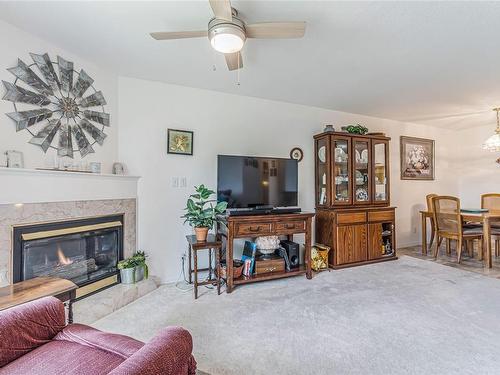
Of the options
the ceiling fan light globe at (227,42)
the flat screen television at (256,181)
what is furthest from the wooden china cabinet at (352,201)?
the ceiling fan light globe at (227,42)

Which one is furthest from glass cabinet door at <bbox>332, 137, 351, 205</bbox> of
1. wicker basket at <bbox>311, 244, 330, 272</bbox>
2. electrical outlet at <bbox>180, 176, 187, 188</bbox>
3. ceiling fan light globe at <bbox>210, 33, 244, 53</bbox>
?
ceiling fan light globe at <bbox>210, 33, 244, 53</bbox>

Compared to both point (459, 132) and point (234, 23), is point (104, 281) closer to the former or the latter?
point (234, 23)

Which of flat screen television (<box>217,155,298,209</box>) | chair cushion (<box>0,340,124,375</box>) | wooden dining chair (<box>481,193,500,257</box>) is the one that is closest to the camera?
chair cushion (<box>0,340,124,375</box>)

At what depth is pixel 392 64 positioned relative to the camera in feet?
8.35

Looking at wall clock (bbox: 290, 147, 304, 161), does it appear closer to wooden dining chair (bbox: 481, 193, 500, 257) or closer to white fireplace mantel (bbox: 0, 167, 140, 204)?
white fireplace mantel (bbox: 0, 167, 140, 204)

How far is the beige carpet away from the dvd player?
82 cm

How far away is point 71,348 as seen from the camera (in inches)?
44.1

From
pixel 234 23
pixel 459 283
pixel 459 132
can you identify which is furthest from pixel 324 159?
pixel 459 132

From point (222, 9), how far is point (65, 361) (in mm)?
1894

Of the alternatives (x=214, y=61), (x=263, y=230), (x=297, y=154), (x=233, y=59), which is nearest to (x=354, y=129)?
(x=297, y=154)

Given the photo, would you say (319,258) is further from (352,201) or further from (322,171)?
(322,171)

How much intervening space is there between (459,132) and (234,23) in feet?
19.0

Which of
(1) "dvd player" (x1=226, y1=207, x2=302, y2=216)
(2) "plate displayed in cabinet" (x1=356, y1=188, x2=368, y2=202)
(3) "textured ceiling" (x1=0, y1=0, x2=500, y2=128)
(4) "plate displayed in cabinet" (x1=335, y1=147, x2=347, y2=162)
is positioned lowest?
(1) "dvd player" (x1=226, y1=207, x2=302, y2=216)

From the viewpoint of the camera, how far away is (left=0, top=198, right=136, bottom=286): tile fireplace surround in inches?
72.9
